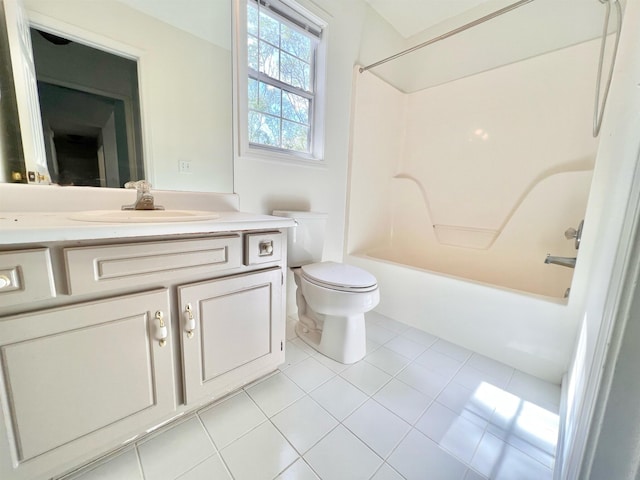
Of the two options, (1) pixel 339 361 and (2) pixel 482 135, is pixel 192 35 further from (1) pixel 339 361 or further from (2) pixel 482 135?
(2) pixel 482 135

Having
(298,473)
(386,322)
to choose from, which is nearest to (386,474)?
(298,473)

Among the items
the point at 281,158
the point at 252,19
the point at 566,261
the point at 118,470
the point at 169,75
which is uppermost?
the point at 252,19

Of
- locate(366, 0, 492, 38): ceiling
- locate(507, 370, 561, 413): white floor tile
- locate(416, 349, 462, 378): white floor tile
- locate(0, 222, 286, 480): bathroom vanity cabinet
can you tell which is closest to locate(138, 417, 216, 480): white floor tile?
locate(0, 222, 286, 480): bathroom vanity cabinet

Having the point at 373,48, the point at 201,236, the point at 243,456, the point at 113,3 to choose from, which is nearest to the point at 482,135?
the point at 373,48

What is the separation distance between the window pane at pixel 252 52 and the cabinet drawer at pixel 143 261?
122 cm

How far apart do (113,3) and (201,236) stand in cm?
110

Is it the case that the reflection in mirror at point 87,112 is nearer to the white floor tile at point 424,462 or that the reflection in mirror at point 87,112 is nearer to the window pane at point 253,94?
the window pane at point 253,94

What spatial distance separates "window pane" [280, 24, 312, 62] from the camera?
168cm

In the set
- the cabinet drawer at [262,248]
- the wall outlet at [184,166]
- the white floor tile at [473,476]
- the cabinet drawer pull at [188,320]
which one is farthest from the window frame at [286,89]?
the white floor tile at [473,476]

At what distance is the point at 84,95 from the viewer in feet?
3.43

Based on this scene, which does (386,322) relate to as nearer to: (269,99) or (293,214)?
(293,214)

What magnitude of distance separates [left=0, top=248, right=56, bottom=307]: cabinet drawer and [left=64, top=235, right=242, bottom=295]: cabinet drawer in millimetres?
38

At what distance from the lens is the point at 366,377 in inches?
51.1

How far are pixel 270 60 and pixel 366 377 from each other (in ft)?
6.41
